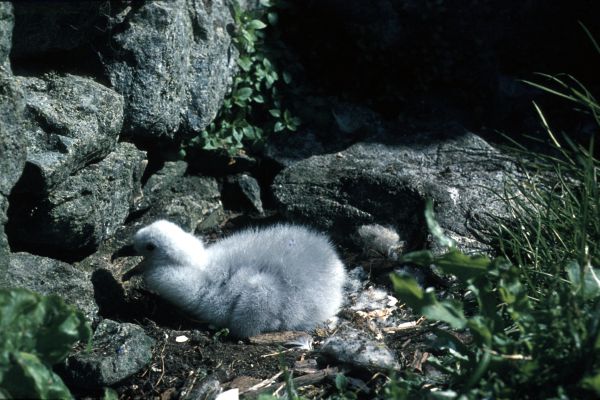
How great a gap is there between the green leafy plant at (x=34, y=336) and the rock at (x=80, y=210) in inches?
43.9

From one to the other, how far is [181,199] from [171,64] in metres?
0.93

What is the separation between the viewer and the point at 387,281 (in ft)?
14.8

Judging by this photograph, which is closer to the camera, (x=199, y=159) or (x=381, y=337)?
(x=381, y=337)

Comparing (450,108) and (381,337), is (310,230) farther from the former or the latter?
(450,108)

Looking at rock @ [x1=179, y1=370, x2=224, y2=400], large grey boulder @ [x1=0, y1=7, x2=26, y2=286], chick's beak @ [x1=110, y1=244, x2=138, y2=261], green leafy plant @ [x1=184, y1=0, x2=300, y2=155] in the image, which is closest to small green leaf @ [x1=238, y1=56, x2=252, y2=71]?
green leafy plant @ [x1=184, y1=0, x2=300, y2=155]

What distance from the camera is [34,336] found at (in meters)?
2.74

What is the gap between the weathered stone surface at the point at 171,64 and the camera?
13.9ft

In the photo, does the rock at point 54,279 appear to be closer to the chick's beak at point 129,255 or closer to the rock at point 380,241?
the chick's beak at point 129,255

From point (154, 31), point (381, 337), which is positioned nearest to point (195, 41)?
point (154, 31)

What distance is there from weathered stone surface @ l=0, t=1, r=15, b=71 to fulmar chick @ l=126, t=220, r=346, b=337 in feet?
3.93

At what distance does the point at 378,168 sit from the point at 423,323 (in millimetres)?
1167

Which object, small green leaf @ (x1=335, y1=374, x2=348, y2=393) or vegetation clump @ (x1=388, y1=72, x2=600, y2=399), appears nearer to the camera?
vegetation clump @ (x1=388, y1=72, x2=600, y2=399)

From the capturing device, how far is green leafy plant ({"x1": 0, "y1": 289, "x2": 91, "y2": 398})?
2.62 meters

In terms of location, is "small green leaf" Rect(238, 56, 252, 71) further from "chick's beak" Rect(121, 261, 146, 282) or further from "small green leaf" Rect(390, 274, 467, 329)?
"small green leaf" Rect(390, 274, 467, 329)
